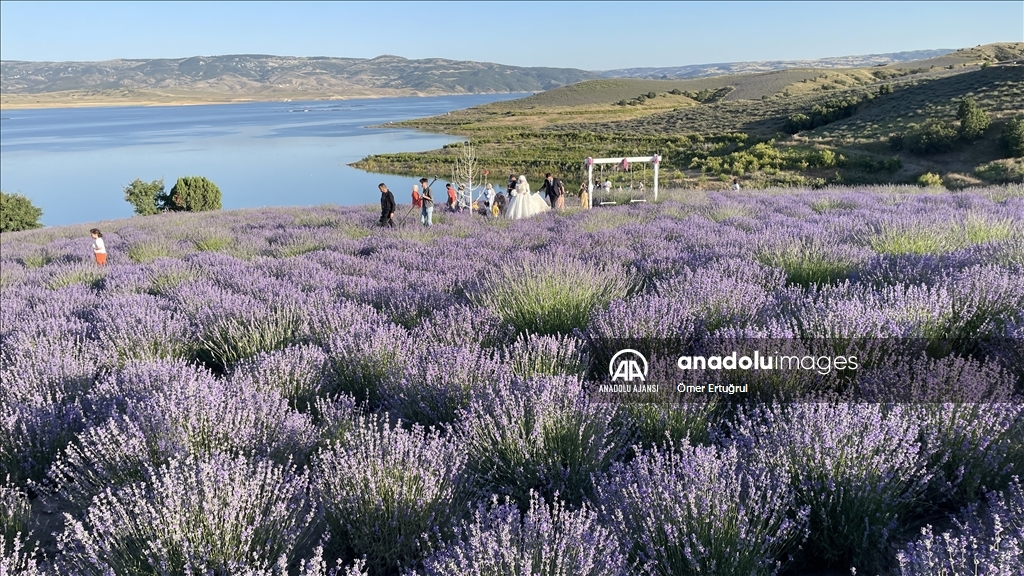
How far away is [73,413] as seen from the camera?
311 centimetres

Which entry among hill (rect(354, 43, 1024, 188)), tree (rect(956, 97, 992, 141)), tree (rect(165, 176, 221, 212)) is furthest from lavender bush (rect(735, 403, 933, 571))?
tree (rect(956, 97, 992, 141))

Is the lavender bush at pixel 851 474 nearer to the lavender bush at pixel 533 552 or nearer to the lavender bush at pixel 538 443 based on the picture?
the lavender bush at pixel 538 443

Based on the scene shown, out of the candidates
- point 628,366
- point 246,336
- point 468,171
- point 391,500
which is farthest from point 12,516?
point 468,171

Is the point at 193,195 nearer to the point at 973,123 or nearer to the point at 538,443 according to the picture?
the point at 538,443

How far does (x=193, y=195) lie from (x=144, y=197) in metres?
2.67

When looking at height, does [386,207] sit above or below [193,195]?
above

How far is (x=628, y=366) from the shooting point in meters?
3.44

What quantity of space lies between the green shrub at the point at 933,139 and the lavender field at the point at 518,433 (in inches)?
1136

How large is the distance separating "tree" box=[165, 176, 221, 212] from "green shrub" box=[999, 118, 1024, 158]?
111 ft

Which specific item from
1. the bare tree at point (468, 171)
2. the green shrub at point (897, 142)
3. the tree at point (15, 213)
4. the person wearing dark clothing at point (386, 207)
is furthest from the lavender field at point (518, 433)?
the green shrub at point (897, 142)

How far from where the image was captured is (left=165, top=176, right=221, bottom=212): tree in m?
24.5

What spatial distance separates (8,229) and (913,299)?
28116 mm

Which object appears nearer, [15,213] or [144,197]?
[15,213]

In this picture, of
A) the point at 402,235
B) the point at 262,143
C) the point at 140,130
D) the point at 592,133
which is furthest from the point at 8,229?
the point at 140,130
